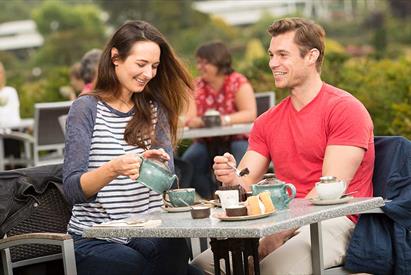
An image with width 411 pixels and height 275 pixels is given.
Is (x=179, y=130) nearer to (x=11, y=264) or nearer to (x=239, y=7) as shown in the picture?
(x=11, y=264)

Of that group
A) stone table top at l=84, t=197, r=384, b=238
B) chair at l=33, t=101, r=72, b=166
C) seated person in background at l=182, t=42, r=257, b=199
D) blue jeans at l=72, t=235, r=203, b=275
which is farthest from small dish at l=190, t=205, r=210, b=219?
chair at l=33, t=101, r=72, b=166

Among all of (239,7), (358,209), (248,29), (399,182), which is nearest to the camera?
(358,209)

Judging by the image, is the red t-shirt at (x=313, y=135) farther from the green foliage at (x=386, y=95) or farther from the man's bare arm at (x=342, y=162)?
the green foliage at (x=386, y=95)

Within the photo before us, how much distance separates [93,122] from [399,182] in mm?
1128

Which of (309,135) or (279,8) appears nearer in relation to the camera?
(309,135)

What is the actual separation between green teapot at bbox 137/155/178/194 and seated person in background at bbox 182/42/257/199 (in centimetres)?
375

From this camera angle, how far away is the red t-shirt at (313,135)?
4.03 m

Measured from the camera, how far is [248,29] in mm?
32094

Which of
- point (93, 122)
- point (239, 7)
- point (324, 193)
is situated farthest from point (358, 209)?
point (239, 7)

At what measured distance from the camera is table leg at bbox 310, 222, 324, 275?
3678 millimetres

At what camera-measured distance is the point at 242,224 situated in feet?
10.7

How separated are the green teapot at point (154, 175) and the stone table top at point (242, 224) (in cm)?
11

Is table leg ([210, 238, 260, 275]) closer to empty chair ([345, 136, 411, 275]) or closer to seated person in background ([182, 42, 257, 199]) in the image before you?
empty chair ([345, 136, 411, 275])

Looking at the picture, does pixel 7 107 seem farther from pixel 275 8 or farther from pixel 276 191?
pixel 275 8
